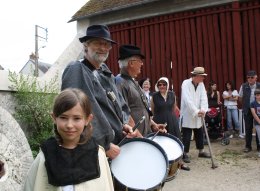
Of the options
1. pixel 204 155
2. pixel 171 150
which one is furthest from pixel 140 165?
pixel 204 155

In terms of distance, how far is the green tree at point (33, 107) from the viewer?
4.89 m

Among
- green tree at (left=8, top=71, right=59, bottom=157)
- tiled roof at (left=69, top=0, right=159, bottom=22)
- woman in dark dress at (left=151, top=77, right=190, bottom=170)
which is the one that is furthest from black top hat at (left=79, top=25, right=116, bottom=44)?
tiled roof at (left=69, top=0, right=159, bottom=22)

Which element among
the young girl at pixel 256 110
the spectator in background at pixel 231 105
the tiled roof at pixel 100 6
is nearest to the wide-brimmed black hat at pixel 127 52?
the young girl at pixel 256 110

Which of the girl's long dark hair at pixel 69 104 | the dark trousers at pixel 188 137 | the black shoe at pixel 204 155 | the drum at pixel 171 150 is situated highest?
the girl's long dark hair at pixel 69 104

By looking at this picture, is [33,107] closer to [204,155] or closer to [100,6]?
[204,155]

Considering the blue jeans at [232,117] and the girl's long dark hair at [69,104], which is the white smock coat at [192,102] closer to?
the blue jeans at [232,117]

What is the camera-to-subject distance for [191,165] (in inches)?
266

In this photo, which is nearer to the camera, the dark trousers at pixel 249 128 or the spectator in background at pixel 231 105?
the dark trousers at pixel 249 128

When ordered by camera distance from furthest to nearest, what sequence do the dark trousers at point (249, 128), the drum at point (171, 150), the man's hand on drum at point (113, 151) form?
the dark trousers at point (249, 128), the drum at point (171, 150), the man's hand on drum at point (113, 151)

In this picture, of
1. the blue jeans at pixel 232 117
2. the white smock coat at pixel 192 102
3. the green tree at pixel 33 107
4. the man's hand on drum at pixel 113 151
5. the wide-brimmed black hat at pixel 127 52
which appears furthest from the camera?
the blue jeans at pixel 232 117

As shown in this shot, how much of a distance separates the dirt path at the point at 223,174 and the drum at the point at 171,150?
6.23ft

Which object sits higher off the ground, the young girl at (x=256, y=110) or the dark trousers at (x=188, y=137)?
the young girl at (x=256, y=110)

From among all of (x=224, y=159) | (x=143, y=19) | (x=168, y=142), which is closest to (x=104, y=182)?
(x=168, y=142)

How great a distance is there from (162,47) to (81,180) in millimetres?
9446
